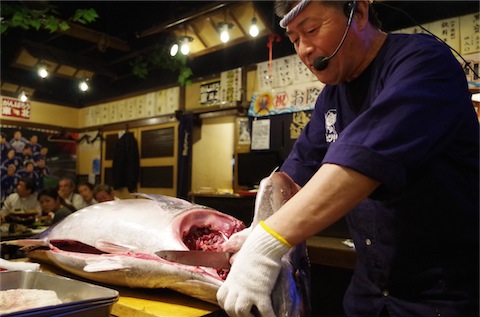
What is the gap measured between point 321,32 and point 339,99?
1.15ft

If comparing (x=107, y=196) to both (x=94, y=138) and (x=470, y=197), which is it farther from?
(x=470, y=197)

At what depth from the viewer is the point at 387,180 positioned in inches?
41.8

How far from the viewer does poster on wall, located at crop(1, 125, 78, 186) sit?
10305mm

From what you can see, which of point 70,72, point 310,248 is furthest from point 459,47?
point 70,72

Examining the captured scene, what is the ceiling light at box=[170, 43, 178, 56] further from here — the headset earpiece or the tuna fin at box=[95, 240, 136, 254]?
the headset earpiece

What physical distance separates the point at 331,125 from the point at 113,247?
1.31 meters

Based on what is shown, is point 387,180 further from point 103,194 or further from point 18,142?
point 18,142

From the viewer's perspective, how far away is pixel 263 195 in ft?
5.09

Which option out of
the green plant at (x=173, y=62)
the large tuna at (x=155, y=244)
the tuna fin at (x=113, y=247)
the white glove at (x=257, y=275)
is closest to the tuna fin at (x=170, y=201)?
the large tuna at (x=155, y=244)

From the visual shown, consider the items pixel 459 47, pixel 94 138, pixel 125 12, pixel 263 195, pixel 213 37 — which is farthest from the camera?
pixel 94 138

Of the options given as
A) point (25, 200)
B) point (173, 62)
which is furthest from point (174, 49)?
point (25, 200)

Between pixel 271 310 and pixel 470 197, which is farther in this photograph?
pixel 470 197

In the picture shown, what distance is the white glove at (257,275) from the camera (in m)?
1.18

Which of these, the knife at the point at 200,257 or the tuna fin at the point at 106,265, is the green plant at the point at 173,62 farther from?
the knife at the point at 200,257
